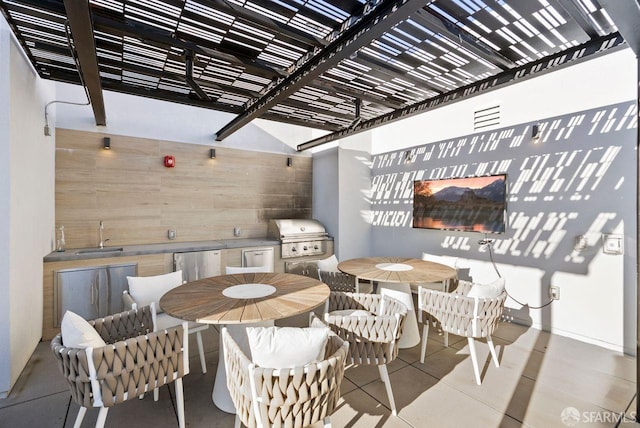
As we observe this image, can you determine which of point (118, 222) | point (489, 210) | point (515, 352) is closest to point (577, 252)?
point (489, 210)

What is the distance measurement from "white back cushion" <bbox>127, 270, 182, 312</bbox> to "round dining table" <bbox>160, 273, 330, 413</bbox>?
0.97 ft

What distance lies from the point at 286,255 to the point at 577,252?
155 inches

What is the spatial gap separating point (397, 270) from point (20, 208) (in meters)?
3.63

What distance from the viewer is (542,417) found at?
2.15 meters

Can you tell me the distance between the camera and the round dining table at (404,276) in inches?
122

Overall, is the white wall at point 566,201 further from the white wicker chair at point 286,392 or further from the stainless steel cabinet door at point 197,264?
the stainless steel cabinet door at point 197,264

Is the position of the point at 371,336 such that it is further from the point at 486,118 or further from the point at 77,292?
the point at 486,118

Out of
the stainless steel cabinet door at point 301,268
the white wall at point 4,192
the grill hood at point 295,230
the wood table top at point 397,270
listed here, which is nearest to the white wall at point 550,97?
the wood table top at point 397,270

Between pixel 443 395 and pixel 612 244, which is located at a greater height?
pixel 612 244

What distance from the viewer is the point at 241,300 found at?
2271mm

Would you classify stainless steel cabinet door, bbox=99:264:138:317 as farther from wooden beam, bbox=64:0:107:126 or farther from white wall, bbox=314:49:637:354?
white wall, bbox=314:49:637:354

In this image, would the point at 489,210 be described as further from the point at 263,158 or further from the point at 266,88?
the point at 263,158

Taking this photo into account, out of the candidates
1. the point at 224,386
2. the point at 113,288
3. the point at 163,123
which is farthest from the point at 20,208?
the point at 163,123

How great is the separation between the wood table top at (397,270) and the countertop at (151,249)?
1839mm
